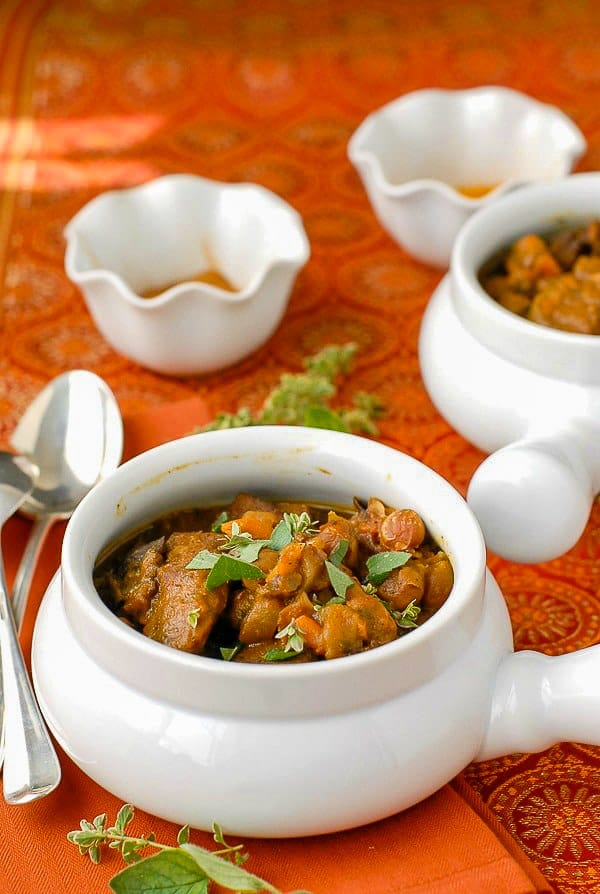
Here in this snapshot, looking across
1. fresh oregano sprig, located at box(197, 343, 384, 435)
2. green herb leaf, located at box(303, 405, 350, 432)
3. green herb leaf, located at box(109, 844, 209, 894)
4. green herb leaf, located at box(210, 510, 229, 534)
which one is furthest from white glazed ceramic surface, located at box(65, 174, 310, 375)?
green herb leaf, located at box(109, 844, 209, 894)

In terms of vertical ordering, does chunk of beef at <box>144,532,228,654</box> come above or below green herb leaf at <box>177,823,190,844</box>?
above

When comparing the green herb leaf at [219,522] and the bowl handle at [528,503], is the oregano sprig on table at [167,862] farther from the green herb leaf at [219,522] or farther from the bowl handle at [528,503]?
the bowl handle at [528,503]

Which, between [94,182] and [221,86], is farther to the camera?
[221,86]

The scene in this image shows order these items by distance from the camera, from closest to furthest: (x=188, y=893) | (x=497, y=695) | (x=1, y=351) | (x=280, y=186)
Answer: (x=188, y=893) → (x=497, y=695) → (x=1, y=351) → (x=280, y=186)

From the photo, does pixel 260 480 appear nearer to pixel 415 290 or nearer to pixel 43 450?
pixel 43 450

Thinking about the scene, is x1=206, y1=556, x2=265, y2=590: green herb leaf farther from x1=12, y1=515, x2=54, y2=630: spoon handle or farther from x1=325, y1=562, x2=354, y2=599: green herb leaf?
x1=12, y1=515, x2=54, y2=630: spoon handle

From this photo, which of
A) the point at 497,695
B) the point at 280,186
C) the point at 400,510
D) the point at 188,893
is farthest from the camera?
the point at 280,186

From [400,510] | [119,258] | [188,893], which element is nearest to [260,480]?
[400,510]
